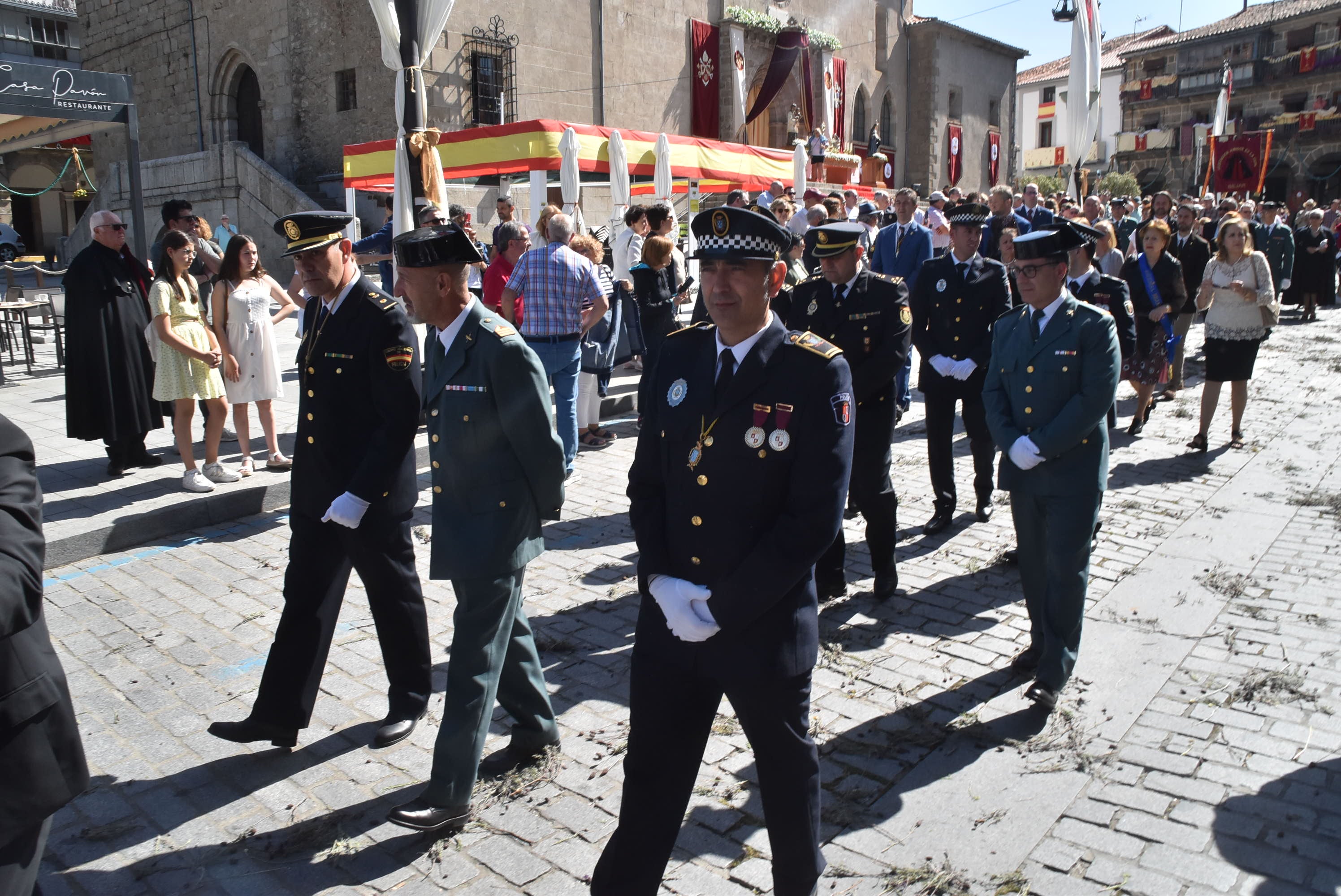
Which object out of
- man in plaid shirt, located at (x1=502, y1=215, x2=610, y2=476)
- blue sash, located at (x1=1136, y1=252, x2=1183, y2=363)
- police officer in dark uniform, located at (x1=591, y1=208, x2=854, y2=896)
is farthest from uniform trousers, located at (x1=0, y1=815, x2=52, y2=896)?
blue sash, located at (x1=1136, y1=252, x2=1183, y2=363)

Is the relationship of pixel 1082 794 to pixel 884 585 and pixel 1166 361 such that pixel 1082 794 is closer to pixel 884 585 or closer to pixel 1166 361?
pixel 884 585

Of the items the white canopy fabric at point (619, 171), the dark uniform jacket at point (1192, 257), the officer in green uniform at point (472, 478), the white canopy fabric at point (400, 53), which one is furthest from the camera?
the white canopy fabric at point (619, 171)

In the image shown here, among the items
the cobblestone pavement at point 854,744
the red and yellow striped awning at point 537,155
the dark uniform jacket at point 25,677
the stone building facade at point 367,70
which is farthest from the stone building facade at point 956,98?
the dark uniform jacket at point 25,677

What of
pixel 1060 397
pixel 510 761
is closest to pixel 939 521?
pixel 1060 397

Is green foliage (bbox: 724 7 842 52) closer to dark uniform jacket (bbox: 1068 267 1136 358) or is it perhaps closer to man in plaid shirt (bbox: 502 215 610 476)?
man in plaid shirt (bbox: 502 215 610 476)

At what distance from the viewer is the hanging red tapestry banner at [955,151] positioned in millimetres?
45625

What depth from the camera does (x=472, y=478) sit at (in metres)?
3.45

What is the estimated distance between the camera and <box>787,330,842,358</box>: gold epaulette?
262cm

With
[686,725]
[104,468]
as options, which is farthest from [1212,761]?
[104,468]

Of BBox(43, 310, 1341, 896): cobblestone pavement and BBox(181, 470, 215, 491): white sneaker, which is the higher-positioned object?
BBox(181, 470, 215, 491): white sneaker

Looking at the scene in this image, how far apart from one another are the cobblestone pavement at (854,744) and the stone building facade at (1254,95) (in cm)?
4905

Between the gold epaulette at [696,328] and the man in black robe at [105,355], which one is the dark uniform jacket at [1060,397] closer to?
the gold epaulette at [696,328]

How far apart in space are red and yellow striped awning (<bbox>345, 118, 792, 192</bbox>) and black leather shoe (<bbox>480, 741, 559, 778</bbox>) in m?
13.7

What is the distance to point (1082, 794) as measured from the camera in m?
3.65
